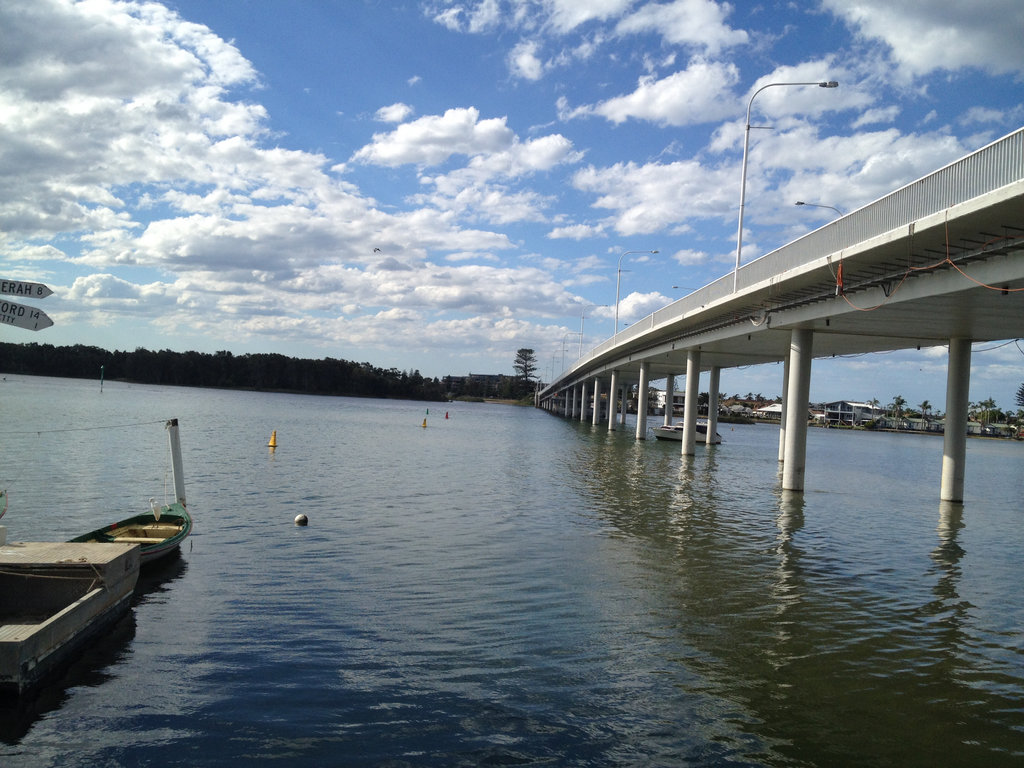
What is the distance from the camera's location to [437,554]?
49.9ft

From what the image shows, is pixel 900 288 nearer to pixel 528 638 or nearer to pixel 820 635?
pixel 820 635

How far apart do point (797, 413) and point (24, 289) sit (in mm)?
28013

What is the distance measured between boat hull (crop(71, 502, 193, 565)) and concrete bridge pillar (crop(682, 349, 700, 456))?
3872cm

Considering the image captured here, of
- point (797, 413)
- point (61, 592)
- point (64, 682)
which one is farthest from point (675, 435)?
point (64, 682)

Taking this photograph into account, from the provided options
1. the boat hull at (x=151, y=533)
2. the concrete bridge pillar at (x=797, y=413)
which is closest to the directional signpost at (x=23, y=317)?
the boat hull at (x=151, y=533)

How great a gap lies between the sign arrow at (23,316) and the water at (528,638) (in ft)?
13.5

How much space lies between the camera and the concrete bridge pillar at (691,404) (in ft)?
166

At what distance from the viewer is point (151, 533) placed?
1433 cm

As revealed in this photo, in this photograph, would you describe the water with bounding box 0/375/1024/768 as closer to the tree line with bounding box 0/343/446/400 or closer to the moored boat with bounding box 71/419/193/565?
the moored boat with bounding box 71/419/193/565

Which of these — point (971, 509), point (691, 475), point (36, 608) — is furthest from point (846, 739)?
point (691, 475)

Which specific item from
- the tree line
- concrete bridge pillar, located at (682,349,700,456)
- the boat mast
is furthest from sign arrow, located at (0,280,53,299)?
the tree line

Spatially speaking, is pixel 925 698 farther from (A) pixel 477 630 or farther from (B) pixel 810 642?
(A) pixel 477 630

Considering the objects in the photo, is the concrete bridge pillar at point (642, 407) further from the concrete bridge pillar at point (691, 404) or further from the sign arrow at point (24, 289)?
the sign arrow at point (24, 289)

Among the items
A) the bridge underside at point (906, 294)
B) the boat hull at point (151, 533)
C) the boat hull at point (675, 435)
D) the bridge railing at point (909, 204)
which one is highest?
the bridge railing at point (909, 204)
